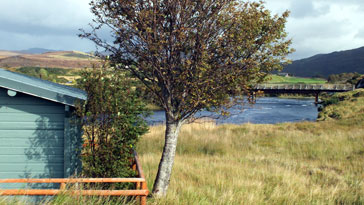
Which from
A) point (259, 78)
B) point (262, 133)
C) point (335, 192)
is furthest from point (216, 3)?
point (262, 133)

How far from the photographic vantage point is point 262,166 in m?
13.5

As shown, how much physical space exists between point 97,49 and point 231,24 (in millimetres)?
3656

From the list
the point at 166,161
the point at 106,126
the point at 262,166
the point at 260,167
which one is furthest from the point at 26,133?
the point at 262,166

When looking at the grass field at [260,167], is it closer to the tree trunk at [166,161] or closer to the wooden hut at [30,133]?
the tree trunk at [166,161]

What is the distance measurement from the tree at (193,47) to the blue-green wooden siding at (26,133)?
→ 2.54 m

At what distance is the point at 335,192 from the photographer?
979 cm

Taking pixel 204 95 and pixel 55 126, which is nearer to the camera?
pixel 204 95

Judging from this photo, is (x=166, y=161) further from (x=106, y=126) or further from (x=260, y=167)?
(x=260, y=167)

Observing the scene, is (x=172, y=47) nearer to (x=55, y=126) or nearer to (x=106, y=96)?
(x=106, y=96)

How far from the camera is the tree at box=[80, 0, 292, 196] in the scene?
7898 millimetres

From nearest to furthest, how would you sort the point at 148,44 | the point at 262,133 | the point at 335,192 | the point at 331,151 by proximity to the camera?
1. the point at 148,44
2. the point at 335,192
3. the point at 331,151
4. the point at 262,133

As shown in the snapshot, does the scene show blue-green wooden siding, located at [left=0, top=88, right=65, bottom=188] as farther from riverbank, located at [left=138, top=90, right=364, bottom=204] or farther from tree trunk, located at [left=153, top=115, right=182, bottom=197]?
riverbank, located at [left=138, top=90, right=364, bottom=204]

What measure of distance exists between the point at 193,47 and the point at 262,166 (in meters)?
7.36

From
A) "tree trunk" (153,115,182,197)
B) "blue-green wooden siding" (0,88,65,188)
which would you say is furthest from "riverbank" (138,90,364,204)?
"blue-green wooden siding" (0,88,65,188)
